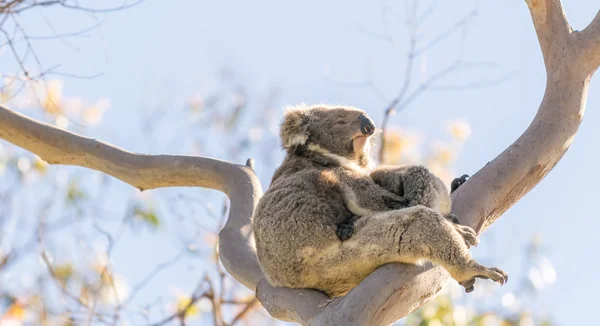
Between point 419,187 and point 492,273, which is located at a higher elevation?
point 419,187

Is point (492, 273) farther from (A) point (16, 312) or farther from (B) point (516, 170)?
(A) point (16, 312)

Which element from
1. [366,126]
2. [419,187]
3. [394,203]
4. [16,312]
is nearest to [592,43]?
[366,126]

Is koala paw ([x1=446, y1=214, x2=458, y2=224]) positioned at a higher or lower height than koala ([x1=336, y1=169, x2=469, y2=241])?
lower

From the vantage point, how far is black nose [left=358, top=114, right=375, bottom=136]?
16.8ft

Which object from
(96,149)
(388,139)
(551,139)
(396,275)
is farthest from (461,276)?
(388,139)

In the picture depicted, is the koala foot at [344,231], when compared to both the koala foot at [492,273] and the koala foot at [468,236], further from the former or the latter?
the koala foot at [492,273]

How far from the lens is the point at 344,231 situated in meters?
4.38

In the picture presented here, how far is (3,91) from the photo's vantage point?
6.37 metres

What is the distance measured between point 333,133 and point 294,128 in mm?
248

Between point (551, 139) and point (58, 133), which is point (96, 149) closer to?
point (58, 133)

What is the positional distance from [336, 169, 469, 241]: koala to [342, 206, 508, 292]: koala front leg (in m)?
0.19

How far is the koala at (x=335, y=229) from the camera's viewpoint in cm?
410

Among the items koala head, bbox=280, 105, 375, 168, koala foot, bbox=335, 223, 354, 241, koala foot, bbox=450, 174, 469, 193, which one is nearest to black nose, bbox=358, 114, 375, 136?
koala head, bbox=280, 105, 375, 168

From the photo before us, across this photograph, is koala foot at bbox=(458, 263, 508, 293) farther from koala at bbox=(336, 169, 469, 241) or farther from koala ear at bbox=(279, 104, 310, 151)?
koala ear at bbox=(279, 104, 310, 151)
